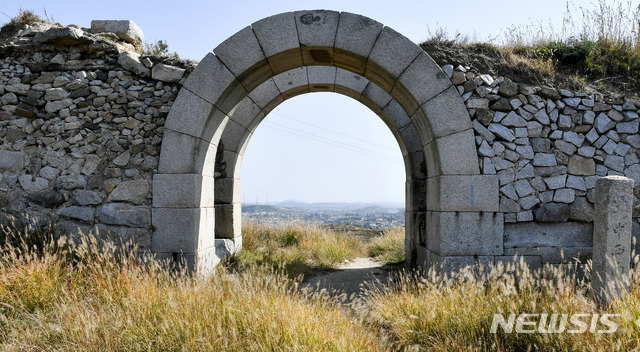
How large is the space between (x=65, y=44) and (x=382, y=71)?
4.26 metres

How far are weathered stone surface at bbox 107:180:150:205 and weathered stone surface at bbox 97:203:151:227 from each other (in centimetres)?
8

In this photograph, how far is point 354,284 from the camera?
20.7ft

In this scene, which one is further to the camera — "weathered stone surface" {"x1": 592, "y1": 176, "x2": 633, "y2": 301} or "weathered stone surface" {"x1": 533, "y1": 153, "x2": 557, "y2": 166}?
"weathered stone surface" {"x1": 533, "y1": 153, "x2": 557, "y2": 166}

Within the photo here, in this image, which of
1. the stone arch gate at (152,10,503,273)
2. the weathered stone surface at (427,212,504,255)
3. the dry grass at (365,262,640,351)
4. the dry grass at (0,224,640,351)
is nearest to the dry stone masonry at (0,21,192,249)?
the stone arch gate at (152,10,503,273)

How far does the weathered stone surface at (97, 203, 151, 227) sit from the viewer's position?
5.10m

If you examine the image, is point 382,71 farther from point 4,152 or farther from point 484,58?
point 4,152

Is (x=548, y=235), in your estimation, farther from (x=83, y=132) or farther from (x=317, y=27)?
(x=83, y=132)

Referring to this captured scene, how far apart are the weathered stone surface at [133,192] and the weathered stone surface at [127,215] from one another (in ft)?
0.25

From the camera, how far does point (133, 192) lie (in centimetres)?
514

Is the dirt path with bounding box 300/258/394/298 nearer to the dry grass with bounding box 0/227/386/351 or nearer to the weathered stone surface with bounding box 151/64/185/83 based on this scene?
the dry grass with bounding box 0/227/386/351

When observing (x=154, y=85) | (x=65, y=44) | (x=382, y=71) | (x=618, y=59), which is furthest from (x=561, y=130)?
(x=65, y=44)

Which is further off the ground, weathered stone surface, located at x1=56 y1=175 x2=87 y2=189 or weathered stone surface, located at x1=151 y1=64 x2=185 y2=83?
weathered stone surface, located at x1=151 y1=64 x2=185 y2=83

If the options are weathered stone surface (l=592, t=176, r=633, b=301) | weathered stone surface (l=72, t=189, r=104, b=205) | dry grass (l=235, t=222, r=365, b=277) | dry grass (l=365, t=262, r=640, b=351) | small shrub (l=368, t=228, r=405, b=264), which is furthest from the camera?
small shrub (l=368, t=228, r=405, b=264)

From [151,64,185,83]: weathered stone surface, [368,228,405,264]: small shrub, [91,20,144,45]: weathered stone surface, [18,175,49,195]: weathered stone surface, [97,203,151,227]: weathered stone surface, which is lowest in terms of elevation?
[368,228,405,264]: small shrub
